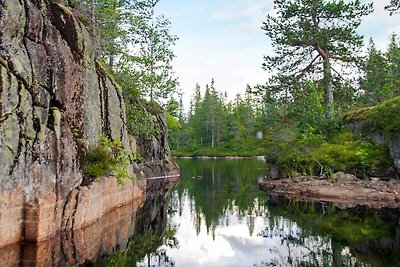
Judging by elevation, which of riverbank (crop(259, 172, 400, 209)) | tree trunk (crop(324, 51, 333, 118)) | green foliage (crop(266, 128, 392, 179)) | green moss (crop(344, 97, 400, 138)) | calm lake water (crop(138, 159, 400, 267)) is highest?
tree trunk (crop(324, 51, 333, 118))

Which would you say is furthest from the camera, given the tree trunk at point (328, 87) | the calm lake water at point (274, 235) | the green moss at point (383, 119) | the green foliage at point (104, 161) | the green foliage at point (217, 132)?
the green foliage at point (217, 132)

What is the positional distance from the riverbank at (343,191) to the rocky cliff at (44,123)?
532 inches

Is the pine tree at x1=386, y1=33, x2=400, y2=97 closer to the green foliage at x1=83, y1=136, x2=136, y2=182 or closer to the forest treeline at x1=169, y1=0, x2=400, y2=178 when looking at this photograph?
the forest treeline at x1=169, y1=0, x2=400, y2=178

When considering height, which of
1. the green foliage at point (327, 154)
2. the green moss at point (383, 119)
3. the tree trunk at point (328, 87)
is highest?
the tree trunk at point (328, 87)

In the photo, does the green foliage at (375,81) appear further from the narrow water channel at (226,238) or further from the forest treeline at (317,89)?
the narrow water channel at (226,238)

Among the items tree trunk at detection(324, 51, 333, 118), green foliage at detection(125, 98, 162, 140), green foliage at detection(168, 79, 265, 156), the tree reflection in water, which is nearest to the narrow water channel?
the tree reflection in water

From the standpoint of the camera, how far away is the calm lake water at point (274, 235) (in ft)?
41.4

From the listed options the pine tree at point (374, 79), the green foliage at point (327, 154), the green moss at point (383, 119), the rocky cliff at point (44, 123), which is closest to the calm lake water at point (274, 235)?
the rocky cliff at point (44, 123)

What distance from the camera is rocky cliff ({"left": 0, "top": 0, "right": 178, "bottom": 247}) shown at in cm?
1285

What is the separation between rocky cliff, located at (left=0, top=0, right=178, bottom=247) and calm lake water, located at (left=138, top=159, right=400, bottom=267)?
12.5ft

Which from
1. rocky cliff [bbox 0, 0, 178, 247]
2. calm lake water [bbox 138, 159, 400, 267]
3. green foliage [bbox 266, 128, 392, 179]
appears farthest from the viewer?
green foliage [bbox 266, 128, 392, 179]

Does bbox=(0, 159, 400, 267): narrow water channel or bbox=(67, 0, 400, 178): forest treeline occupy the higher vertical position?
bbox=(67, 0, 400, 178): forest treeline

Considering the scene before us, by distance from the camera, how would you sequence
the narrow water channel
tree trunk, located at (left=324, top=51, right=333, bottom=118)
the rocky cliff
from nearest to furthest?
the narrow water channel
the rocky cliff
tree trunk, located at (left=324, top=51, right=333, bottom=118)

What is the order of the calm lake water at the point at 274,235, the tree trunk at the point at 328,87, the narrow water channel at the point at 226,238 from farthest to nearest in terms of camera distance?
the tree trunk at the point at 328,87 < the calm lake water at the point at 274,235 < the narrow water channel at the point at 226,238
